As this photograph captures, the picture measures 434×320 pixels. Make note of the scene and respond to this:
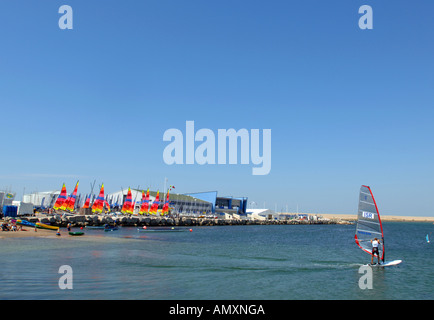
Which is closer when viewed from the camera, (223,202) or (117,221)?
(117,221)

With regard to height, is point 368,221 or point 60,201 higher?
point 368,221

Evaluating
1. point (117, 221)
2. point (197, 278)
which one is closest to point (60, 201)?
point (117, 221)

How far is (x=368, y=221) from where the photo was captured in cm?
3069

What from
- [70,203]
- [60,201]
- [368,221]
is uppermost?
[368,221]

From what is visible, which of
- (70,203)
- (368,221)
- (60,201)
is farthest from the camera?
(70,203)

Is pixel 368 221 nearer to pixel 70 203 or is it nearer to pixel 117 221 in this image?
pixel 117 221

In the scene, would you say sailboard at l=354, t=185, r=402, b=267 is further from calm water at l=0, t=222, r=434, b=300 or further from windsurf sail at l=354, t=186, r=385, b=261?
calm water at l=0, t=222, r=434, b=300

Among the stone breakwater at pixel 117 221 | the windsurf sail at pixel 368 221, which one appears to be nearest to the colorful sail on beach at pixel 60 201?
the stone breakwater at pixel 117 221

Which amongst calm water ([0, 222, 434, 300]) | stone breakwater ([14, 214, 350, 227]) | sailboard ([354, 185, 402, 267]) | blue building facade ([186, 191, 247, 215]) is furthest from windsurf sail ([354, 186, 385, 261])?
blue building facade ([186, 191, 247, 215])

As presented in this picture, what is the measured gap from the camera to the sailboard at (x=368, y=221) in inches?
1181

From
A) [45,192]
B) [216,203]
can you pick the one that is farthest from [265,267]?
[45,192]

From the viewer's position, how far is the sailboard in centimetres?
3000
